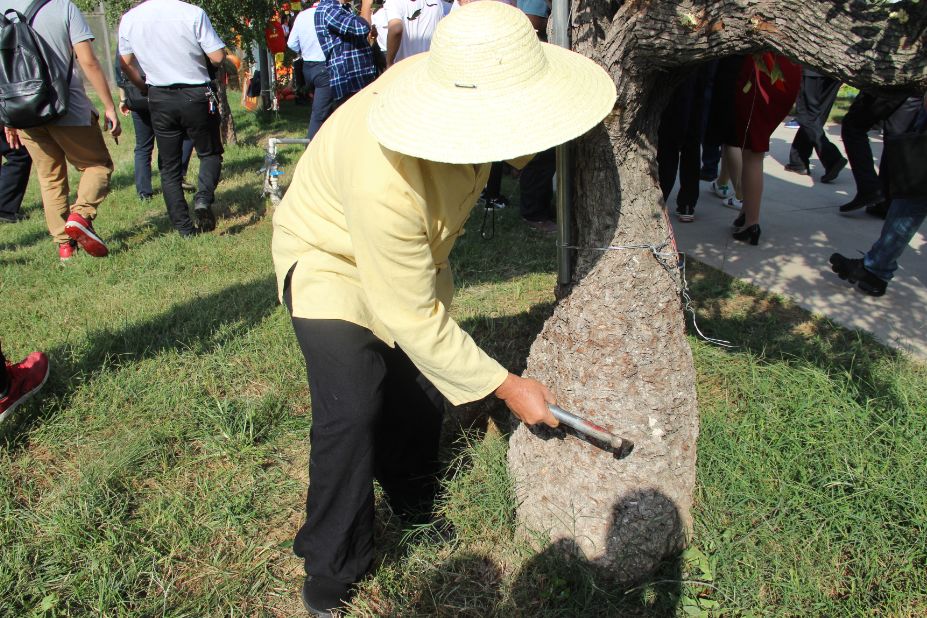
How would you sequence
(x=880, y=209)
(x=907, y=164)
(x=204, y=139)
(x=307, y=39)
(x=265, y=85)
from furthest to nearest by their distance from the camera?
(x=265, y=85), (x=307, y=39), (x=204, y=139), (x=880, y=209), (x=907, y=164)

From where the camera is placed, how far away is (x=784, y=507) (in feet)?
7.41

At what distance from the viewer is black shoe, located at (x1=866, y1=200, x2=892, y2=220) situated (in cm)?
529

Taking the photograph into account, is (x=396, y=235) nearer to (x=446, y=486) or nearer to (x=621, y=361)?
(x=621, y=361)

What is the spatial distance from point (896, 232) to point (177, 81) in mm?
5313

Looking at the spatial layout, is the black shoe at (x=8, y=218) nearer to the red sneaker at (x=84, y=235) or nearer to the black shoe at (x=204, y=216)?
the red sneaker at (x=84, y=235)

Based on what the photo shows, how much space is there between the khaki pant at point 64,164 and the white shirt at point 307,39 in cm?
249

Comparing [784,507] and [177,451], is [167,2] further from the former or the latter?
[784,507]

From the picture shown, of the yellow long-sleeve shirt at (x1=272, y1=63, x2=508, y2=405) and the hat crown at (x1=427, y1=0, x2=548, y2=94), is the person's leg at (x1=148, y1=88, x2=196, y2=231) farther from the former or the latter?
the hat crown at (x1=427, y1=0, x2=548, y2=94)

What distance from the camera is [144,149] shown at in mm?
6770

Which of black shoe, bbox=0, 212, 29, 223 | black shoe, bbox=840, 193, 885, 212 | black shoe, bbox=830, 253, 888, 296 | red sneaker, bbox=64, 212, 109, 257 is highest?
red sneaker, bbox=64, 212, 109, 257

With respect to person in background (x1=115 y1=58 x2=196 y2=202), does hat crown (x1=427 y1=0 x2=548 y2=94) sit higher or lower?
higher

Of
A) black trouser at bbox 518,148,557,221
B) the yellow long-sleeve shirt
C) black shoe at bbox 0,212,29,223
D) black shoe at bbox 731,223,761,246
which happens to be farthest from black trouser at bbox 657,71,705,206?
black shoe at bbox 0,212,29,223

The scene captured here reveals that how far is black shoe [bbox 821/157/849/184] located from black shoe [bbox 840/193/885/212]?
3.13 feet

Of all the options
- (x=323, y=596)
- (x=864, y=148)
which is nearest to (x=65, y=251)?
(x=323, y=596)
